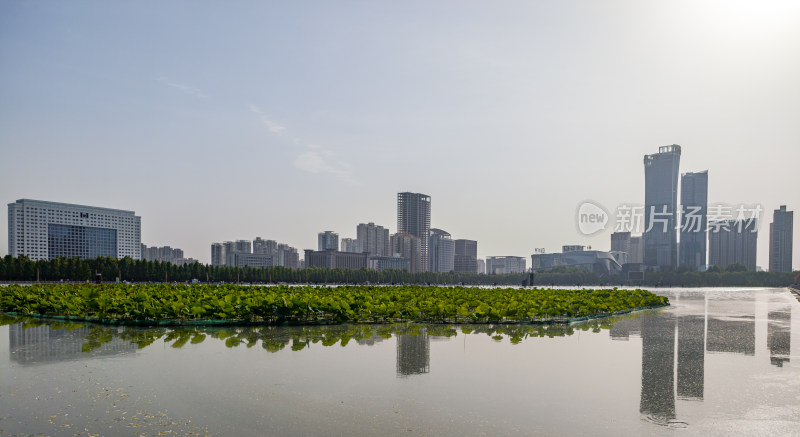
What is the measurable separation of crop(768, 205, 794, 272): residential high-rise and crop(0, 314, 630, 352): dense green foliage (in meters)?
217

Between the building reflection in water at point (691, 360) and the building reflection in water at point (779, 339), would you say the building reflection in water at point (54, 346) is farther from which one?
the building reflection in water at point (779, 339)

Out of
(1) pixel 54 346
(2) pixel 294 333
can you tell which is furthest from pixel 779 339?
(1) pixel 54 346

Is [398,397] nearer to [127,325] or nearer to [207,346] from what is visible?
[207,346]

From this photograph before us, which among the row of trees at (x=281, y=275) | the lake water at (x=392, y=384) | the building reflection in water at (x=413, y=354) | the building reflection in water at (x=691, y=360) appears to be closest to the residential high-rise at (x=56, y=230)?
the row of trees at (x=281, y=275)

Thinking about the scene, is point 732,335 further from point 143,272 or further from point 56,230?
point 56,230

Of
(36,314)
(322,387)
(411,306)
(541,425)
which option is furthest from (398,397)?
(36,314)

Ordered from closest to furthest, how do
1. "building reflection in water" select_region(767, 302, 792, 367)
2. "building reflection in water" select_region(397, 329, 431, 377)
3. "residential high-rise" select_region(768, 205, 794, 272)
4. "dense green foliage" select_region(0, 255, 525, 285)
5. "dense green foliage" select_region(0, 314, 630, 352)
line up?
"building reflection in water" select_region(397, 329, 431, 377), "building reflection in water" select_region(767, 302, 792, 367), "dense green foliage" select_region(0, 314, 630, 352), "dense green foliage" select_region(0, 255, 525, 285), "residential high-rise" select_region(768, 205, 794, 272)

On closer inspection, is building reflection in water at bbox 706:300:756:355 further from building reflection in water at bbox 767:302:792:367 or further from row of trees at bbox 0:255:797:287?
row of trees at bbox 0:255:797:287

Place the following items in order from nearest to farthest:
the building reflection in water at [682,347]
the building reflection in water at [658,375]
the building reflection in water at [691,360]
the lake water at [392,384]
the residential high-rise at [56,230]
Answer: the lake water at [392,384] → the building reflection in water at [658,375] → the building reflection in water at [682,347] → the building reflection in water at [691,360] → the residential high-rise at [56,230]

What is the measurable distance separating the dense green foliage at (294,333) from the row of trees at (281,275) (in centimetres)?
6922

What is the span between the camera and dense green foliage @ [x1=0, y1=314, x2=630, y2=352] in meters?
14.4

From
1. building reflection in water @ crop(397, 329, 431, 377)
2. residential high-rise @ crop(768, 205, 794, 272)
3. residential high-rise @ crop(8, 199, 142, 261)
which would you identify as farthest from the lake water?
residential high-rise @ crop(768, 205, 794, 272)

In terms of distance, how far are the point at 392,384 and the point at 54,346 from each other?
9.51 m

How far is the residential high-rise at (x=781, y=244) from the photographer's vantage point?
7569 inches
